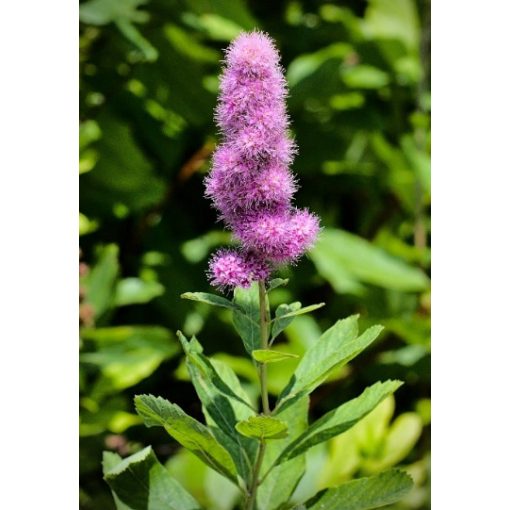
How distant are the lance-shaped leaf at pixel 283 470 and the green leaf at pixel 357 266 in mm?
670

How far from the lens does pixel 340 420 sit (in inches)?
27.1

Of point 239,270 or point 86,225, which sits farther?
point 86,225

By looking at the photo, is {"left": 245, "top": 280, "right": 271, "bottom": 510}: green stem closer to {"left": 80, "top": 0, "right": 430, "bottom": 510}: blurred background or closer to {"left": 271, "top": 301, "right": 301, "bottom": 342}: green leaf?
{"left": 271, "top": 301, "right": 301, "bottom": 342}: green leaf

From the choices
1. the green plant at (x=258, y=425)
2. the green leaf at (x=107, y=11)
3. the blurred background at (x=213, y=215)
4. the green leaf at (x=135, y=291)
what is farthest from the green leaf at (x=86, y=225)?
the green plant at (x=258, y=425)

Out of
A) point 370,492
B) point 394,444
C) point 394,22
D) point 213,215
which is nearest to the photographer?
point 370,492

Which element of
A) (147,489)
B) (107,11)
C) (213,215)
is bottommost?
(147,489)

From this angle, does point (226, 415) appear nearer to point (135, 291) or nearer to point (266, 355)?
point (266, 355)

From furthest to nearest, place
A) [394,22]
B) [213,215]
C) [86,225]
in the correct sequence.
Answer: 1. [394,22]
2. [213,215]
3. [86,225]

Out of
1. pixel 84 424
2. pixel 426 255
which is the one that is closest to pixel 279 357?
pixel 84 424

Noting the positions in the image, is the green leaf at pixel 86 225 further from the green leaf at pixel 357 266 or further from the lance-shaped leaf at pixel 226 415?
the lance-shaped leaf at pixel 226 415

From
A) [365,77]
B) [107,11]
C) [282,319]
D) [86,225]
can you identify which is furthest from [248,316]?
[365,77]

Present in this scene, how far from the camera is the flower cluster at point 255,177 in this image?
0.61 m

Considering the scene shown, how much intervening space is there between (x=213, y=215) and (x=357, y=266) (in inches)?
10.5
